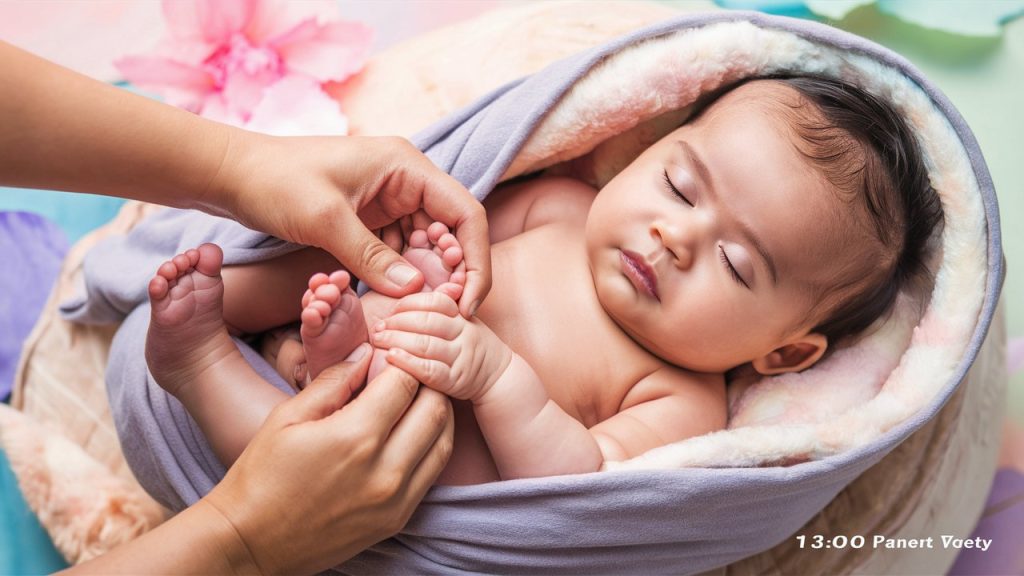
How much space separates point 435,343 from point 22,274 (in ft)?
3.43

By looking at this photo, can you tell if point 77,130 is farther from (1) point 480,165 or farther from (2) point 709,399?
(2) point 709,399

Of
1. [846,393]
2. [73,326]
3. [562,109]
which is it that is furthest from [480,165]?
[73,326]

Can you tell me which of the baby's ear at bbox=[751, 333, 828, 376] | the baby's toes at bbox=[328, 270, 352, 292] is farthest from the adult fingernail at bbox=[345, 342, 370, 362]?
the baby's ear at bbox=[751, 333, 828, 376]

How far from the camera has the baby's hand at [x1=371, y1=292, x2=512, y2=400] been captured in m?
1.04

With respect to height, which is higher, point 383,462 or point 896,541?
point 383,462

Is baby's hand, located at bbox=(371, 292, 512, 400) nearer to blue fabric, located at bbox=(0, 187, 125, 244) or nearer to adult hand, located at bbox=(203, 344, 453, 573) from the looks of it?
adult hand, located at bbox=(203, 344, 453, 573)

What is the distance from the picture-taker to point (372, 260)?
1.05 metres

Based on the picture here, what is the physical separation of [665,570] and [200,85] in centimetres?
125

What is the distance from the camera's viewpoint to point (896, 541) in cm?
142

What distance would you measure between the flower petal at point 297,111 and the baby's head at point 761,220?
0.61m

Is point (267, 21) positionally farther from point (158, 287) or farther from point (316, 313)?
point (316, 313)

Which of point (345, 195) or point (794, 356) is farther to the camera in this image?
point (794, 356)

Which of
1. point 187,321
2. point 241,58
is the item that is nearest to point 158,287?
point 187,321

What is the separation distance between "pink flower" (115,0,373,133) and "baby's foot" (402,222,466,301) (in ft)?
2.04
